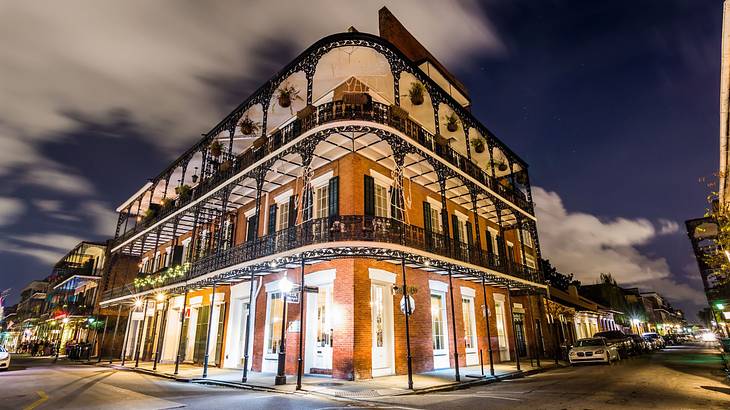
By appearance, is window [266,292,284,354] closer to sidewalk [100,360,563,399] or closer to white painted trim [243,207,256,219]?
sidewalk [100,360,563,399]

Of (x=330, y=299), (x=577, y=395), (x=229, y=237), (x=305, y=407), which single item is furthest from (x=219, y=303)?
(x=577, y=395)

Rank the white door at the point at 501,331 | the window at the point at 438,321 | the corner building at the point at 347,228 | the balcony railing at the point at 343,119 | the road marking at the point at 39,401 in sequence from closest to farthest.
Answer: the road marking at the point at 39,401 < the corner building at the point at 347,228 < the balcony railing at the point at 343,119 < the window at the point at 438,321 < the white door at the point at 501,331

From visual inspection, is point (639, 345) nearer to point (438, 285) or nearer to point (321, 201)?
point (438, 285)

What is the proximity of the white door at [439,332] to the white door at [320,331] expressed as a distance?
14.8 ft

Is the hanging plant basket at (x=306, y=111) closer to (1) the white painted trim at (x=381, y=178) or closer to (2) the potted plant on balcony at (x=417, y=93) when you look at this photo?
(1) the white painted trim at (x=381, y=178)

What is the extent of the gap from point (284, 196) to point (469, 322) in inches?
403

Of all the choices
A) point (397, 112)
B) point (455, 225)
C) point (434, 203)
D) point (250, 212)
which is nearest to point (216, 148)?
point (250, 212)

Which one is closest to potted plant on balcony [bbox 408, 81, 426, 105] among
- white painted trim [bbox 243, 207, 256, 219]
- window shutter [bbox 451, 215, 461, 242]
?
window shutter [bbox 451, 215, 461, 242]

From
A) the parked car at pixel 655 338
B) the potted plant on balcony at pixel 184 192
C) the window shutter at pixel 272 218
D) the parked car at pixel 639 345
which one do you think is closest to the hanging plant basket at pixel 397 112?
the window shutter at pixel 272 218

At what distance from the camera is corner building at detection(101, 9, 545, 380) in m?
11.6

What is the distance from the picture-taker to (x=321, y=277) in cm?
1248

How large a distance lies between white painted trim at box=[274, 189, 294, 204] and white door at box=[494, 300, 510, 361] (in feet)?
39.4

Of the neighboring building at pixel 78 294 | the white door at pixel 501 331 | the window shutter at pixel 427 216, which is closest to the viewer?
the window shutter at pixel 427 216

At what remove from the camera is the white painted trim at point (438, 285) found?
1485 centimetres
